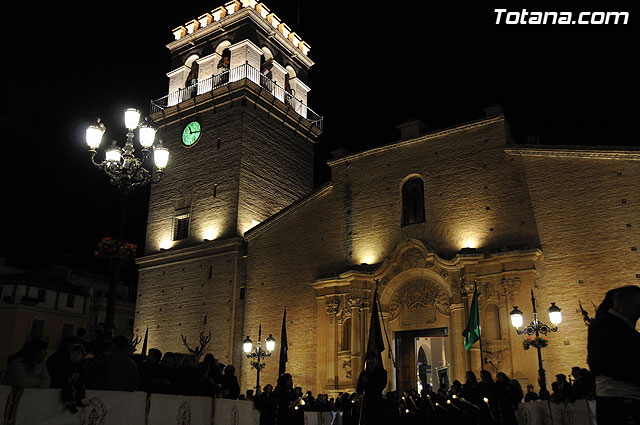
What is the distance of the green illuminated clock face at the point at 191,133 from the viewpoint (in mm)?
30031

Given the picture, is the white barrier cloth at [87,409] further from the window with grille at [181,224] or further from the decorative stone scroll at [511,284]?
the window with grille at [181,224]

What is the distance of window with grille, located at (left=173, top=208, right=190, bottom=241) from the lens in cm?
2880

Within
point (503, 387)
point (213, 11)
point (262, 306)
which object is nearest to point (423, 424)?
point (503, 387)

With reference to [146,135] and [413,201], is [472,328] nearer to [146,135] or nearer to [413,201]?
[413,201]

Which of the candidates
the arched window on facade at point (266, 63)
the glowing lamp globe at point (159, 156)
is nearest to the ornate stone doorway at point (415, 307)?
the glowing lamp globe at point (159, 156)

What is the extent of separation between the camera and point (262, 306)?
81.7 ft

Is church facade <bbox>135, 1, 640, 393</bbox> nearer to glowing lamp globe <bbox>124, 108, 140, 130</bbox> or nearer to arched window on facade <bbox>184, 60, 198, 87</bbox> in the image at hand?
arched window on facade <bbox>184, 60, 198, 87</bbox>

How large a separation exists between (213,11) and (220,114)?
22.6 ft

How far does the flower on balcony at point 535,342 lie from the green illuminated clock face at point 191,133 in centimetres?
1972

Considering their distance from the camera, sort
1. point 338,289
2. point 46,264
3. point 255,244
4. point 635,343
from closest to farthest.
→ point 635,343 < point 338,289 < point 255,244 < point 46,264

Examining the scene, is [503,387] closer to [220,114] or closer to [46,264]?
[220,114]

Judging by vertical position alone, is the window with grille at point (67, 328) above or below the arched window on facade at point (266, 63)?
below

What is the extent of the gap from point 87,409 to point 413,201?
693 inches

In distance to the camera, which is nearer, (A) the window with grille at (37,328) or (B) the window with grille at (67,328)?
(A) the window with grille at (37,328)
